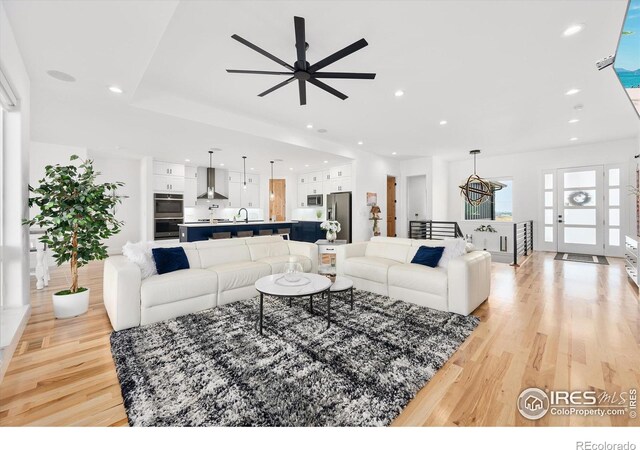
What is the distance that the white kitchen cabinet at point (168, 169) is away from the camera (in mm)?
7121

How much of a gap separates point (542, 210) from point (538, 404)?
778cm

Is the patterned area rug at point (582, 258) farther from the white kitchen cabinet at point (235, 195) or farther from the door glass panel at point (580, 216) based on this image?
the white kitchen cabinet at point (235, 195)

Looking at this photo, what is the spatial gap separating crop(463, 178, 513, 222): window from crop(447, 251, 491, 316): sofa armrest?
5.76m

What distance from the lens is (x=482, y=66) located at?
10.4ft

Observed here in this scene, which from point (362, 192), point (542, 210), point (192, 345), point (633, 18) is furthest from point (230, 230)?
point (542, 210)

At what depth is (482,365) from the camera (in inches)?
79.8

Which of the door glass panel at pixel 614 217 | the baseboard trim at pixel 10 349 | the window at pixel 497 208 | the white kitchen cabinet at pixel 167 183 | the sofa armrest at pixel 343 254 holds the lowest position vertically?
the baseboard trim at pixel 10 349

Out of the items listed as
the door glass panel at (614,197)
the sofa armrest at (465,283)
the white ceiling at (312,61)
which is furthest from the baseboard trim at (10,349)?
the door glass panel at (614,197)

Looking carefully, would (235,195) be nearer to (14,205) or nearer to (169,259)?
(169,259)

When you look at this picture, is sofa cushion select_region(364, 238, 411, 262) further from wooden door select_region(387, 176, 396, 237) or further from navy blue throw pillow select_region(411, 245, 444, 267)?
wooden door select_region(387, 176, 396, 237)

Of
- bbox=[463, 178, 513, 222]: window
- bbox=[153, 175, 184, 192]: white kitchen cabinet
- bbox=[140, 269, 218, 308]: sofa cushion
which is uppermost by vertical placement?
bbox=[153, 175, 184, 192]: white kitchen cabinet

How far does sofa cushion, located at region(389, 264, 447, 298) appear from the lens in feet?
10.2

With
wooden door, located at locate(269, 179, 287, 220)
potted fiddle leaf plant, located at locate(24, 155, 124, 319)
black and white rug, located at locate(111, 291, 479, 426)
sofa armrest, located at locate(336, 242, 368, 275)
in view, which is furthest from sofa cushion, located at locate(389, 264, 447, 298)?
wooden door, located at locate(269, 179, 287, 220)

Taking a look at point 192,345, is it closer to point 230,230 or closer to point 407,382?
point 407,382
